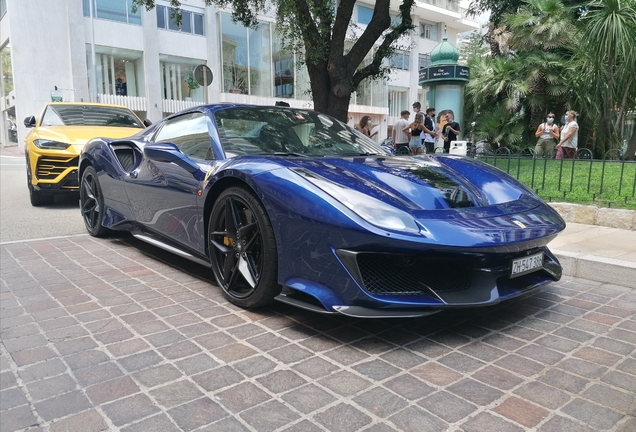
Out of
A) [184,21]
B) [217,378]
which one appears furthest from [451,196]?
[184,21]

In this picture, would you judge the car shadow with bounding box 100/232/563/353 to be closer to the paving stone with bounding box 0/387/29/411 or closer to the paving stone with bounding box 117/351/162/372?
Result: the paving stone with bounding box 117/351/162/372

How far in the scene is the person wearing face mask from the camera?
12.0m

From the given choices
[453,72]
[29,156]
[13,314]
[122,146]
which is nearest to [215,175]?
[13,314]

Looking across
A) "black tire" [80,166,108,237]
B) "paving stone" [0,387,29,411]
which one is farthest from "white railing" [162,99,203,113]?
"paving stone" [0,387,29,411]

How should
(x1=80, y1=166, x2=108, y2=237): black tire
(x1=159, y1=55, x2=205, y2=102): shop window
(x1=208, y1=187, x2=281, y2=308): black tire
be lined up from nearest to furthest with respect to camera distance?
(x1=208, y1=187, x2=281, y2=308): black tire → (x1=80, y1=166, x2=108, y2=237): black tire → (x1=159, y1=55, x2=205, y2=102): shop window

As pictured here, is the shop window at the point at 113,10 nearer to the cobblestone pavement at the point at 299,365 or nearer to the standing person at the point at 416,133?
the standing person at the point at 416,133

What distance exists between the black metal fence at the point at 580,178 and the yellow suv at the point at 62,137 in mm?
5846

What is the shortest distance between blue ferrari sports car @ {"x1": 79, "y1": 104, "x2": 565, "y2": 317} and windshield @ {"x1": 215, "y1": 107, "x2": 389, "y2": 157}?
1 cm

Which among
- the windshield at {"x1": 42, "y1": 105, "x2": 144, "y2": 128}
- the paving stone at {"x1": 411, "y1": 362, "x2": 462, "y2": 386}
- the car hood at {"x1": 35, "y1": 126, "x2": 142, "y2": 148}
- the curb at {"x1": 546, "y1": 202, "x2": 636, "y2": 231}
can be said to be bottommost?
the paving stone at {"x1": 411, "y1": 362, "x2": 462, "y2": 386}

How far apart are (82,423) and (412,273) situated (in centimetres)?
158

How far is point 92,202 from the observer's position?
16.9ft

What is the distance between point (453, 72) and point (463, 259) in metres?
11.1

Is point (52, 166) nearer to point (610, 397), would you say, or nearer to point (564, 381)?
point (564, 381)

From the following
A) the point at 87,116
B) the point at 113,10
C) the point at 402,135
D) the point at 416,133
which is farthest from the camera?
the point at 113,10
